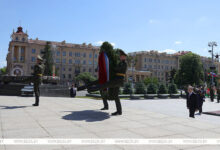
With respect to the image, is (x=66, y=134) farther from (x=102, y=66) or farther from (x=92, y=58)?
(x=92, y=58)

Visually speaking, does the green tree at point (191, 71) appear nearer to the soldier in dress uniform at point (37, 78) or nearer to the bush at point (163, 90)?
the bush at point (163, 90)

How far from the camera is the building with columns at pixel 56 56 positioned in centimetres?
7188

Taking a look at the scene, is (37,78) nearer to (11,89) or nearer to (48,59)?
(11,89)

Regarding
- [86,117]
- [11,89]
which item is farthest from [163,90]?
[86,117]

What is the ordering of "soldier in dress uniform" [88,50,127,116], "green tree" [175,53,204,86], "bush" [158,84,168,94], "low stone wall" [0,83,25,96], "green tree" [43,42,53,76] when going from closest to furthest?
"soldier in dress uniform" [88,50,127,116], "low stone wall" [0,83,25,96], "bush" [158,84,168,94], "green tree" [175,53,204,86], "green tree" [43,42,53,76]

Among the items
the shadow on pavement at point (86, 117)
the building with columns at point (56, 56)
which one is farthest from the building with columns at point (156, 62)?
the shadow on pavement at point (86, 117)

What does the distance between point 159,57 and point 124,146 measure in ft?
337

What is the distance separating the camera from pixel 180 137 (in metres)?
4.08

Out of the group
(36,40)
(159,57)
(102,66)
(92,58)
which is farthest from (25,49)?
(102,66)

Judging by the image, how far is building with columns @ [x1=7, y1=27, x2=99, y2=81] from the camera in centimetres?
7188

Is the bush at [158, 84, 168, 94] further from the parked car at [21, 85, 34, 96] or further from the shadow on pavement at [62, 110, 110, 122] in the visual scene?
the shadow on pavement at [62, 110, 110, 122]

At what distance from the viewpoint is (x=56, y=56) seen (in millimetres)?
80188

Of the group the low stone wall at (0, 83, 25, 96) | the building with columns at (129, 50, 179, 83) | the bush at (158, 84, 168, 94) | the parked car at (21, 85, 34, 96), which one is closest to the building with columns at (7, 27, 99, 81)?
the building with columns at (129, 50, 179, 83)

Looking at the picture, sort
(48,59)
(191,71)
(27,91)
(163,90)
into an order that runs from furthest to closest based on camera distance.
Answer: (48,59), (191,71), (163,90), (27,91)
